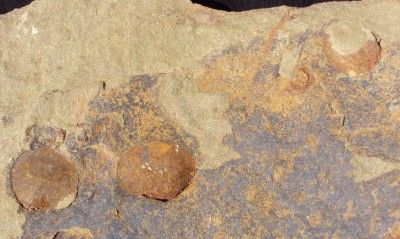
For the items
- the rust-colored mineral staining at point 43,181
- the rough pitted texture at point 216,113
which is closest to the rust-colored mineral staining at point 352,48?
the rough pitted texture at point 216,113

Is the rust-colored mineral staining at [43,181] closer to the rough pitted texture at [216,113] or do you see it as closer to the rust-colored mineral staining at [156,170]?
the rough pitted texture at [216,113]

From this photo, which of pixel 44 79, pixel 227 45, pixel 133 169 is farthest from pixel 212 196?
pixel 44 79

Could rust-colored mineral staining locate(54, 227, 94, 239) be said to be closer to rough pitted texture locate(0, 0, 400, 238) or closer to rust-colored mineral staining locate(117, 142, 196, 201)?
rough pitted texture locate(0, 0, 400, 238)

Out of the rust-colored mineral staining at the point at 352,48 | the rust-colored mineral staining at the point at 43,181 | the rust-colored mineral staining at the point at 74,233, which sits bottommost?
the rust-colored mineral staining at the point at 74,233

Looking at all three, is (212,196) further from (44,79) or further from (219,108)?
(44,79)

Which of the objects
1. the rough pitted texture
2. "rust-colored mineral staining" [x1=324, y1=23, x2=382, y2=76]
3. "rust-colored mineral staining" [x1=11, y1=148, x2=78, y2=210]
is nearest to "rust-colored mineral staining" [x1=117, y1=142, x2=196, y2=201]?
the rough pitted texture

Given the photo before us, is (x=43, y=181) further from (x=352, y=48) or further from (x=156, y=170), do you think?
(x=352, y=48)
